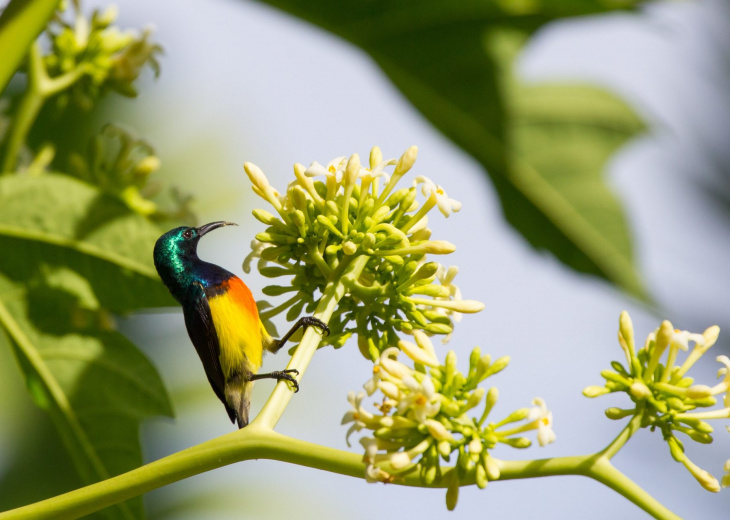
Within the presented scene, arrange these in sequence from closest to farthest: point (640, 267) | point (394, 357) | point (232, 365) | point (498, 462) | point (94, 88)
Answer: point (498, 462) → point (394, 357) → point (232, 365) → point (94, 88) → point (640, 267)

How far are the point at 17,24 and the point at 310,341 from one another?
1061mm

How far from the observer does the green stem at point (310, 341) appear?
1513 mm

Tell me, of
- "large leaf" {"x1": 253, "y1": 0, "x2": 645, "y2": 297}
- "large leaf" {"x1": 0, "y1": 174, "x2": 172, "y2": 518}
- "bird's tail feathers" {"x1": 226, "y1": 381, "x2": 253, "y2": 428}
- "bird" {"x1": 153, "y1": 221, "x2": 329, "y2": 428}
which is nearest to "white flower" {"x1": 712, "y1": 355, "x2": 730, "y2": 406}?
"bird" {"x1": 153, "y1": 221, "x2": 329, "y2": 428}

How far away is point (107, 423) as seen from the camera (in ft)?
7.86

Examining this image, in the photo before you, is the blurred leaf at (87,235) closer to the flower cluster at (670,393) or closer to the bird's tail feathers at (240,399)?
the bird's tail feathers at (240,399)

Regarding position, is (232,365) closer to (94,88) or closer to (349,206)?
(349,206)

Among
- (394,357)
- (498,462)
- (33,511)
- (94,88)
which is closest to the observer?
(33,511)

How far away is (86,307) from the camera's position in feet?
8.04

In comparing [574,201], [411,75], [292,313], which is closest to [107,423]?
[292,313]

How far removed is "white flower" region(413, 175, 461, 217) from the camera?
185 centimetres

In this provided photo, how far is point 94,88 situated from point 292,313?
4.86ft

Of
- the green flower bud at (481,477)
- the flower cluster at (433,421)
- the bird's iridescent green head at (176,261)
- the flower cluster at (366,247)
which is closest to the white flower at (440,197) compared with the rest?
the flower cluster at (366,247)

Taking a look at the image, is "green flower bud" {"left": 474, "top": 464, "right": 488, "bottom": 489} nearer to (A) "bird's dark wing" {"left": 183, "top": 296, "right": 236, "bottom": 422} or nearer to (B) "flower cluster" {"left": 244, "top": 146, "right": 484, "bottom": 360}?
(B) "flower cluster" {"left": 244, "top": 146, "right": 484, "bottom": 360}

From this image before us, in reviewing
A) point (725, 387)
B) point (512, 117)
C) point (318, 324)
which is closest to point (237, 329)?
point (318, 324)
